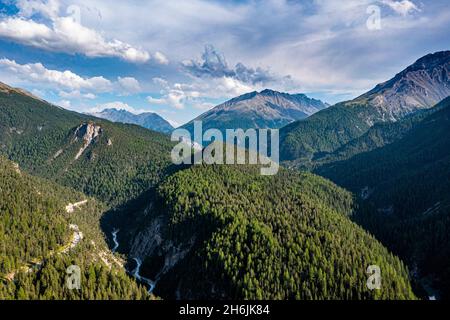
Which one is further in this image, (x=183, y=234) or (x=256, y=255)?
(x=183, y=234)

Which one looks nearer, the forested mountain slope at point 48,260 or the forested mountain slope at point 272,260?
the forested mountain slope at point 48,260

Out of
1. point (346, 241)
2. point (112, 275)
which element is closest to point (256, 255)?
point (346, 241)

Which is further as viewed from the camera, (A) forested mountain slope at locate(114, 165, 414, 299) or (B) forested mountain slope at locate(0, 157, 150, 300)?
(A) forested mountain slope at locate(114, 165, 414, 299)

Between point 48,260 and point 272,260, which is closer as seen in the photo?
point 48,260

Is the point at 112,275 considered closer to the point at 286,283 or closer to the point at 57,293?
the point at 57,293

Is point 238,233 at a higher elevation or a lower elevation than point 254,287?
higher

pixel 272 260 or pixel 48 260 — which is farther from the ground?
pixel 272 260
